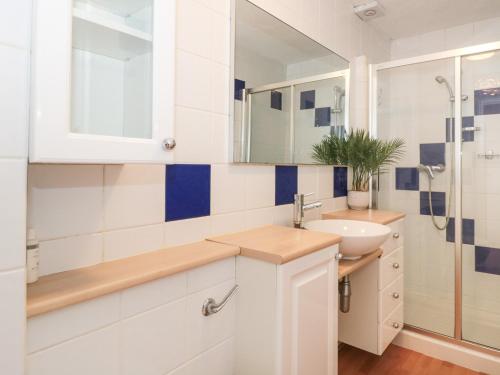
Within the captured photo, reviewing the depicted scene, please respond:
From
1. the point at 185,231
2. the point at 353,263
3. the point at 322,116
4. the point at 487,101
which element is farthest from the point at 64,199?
the point at 487,101

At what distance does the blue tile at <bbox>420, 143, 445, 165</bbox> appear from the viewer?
211 cm

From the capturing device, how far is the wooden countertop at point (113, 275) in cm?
64

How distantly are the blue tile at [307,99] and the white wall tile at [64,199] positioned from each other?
1106 mm

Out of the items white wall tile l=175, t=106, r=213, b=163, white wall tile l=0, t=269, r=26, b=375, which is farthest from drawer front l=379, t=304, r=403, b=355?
white wall tile l=0, t=269, r=26, b=375

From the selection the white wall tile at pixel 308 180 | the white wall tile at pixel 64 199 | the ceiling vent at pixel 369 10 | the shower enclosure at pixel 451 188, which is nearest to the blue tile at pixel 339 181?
the white wall tile at pixel 308 180

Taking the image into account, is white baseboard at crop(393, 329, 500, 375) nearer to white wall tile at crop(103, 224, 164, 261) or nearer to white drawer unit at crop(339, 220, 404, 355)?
white drawer unit at crop(339, 220, 404, 355)

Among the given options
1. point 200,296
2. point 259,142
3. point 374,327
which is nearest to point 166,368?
point 200,296

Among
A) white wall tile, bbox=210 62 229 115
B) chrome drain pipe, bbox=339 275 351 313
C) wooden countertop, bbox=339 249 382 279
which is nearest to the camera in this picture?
white wall tile, bbox=210 62 229 115

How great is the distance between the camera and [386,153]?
199cm

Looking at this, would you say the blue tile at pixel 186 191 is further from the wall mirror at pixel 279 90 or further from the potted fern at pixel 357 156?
the potted fern at pixel 357 156

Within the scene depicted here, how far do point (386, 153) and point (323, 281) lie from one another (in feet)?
3.85

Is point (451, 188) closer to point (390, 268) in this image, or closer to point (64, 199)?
point (390, 268)

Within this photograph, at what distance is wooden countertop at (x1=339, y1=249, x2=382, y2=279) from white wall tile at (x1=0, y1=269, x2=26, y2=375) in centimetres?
104

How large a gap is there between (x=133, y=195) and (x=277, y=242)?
48 cm
